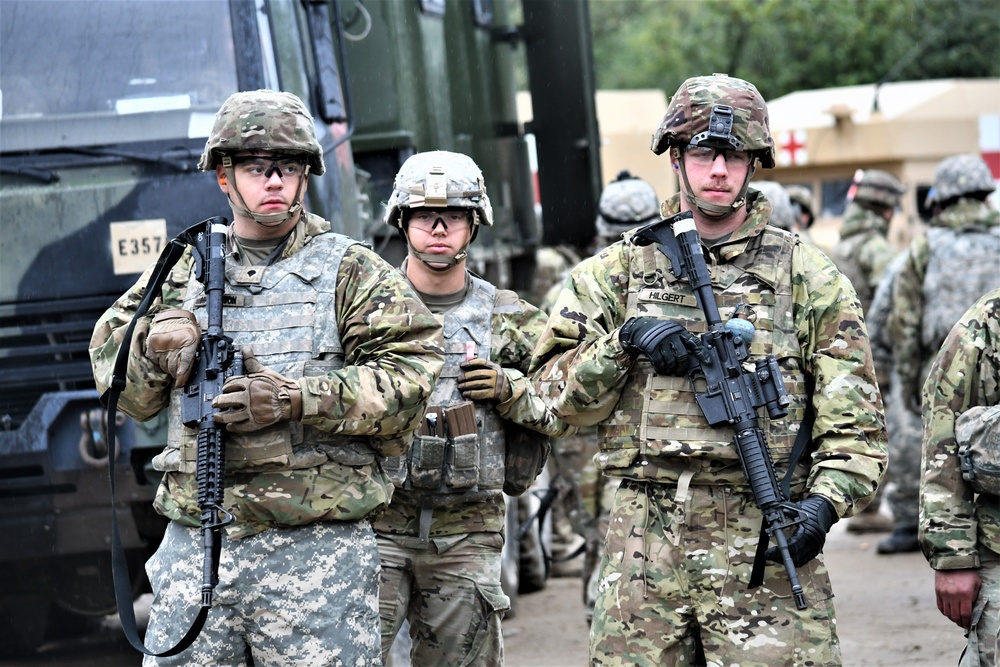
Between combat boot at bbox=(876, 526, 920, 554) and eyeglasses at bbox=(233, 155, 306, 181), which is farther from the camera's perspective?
combat boot at bbox=(876, 526, 920, 554)

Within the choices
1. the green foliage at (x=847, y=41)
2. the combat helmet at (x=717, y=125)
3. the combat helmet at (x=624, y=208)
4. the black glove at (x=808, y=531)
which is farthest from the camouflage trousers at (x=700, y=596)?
the green foliage at (x=847, y=41)

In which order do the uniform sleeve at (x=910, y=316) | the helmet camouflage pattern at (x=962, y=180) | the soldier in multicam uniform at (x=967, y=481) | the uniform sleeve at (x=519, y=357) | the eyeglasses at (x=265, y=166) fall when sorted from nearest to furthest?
the eyeglasses at (x=265, y=166), the soldier in multicam uniform at (x=967, y=481), the uniform sleeve at (x=519, y=357), the helmet camouflage pattern at (x=962, y=180), the uniform sleeve at (x=910, y=316)

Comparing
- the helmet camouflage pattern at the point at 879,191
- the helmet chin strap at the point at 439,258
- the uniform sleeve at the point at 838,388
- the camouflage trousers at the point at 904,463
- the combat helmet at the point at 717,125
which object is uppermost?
the helmet camouflage pattern at the point at 879,191

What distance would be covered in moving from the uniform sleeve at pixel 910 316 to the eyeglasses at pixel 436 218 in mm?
4371

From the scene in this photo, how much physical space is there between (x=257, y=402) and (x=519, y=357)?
57.0 inches

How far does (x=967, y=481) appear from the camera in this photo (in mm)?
4266

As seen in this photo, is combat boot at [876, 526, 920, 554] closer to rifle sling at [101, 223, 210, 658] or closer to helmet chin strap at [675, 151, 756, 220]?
helmet chin strap at [675, 151, 756, 220]

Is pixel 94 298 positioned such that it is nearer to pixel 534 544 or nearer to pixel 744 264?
pixel 744 264

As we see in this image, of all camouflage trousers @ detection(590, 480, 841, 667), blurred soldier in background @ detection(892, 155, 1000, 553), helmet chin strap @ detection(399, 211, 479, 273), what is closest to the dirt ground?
blurred soldier in background @ detection(892, 155, 1000, 553)

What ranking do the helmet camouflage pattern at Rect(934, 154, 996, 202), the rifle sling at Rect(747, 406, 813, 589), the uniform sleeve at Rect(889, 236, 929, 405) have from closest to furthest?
1. the rifle sling at Rect(747, 406, 813, 589)
2. the helmet camouflage pattern at Rect(934, 154, 996, 202)
3. the uniform sleeve at Rect(889, 236, 929, 405)

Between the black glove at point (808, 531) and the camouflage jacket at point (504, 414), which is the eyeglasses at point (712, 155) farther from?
the camouflage jacket at point (504, 414)

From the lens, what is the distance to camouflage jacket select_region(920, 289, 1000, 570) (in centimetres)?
423

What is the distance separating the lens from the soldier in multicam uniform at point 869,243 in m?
10.3

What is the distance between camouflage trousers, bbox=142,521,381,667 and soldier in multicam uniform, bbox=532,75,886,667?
668mm
